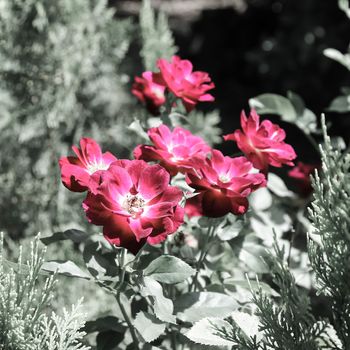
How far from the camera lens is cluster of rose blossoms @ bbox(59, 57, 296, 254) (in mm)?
903

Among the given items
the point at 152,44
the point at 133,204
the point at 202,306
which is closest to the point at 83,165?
the point at 133,204

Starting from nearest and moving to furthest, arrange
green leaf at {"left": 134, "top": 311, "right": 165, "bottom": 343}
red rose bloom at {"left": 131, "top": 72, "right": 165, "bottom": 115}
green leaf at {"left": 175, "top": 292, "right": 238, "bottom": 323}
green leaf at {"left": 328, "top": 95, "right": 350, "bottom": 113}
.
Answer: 1. green leaf at {"left": 134, "top": 311, "right": 165, "bottom": 343}
2. green leaf at {"left": 175, "top": 292, "right": 238, "bottom": 323}
3. red rose bloom at {"left": 131, "top": 72, "right": 165, "bottom": 115}
4. green leaf at {"left": 328, "top": 95, "right": 350, "bottom": 113}

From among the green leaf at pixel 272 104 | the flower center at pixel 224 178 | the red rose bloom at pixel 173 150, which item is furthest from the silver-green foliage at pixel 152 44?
the flower center at pixel 224 178

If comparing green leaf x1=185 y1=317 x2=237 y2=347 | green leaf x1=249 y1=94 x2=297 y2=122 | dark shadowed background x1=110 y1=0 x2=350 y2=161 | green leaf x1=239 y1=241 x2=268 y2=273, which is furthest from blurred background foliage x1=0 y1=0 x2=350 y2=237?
dark shadowed background x1=110 y1=0 x2=350 y2=161

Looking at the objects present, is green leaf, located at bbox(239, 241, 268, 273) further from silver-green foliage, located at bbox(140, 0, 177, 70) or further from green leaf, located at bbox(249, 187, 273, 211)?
silver-green foliage, located at bbox(140, 0, 177, 70)

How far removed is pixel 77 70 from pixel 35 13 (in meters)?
0.27

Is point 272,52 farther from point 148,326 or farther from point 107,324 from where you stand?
point 148,326

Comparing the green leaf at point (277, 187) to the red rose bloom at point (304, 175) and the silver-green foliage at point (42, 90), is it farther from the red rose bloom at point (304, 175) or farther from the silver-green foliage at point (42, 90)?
the silver-green foliage at point (42, 90)

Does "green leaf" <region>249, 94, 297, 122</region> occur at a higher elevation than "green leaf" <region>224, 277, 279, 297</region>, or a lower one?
higher

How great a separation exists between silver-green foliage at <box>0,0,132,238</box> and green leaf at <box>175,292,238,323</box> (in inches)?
45.9

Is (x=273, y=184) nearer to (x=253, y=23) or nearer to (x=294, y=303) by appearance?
(x=294, y=303)

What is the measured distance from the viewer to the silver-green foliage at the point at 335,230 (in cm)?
87

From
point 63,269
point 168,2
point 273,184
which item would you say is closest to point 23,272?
point 63,269

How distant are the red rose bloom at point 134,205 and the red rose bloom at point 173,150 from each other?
83mm
